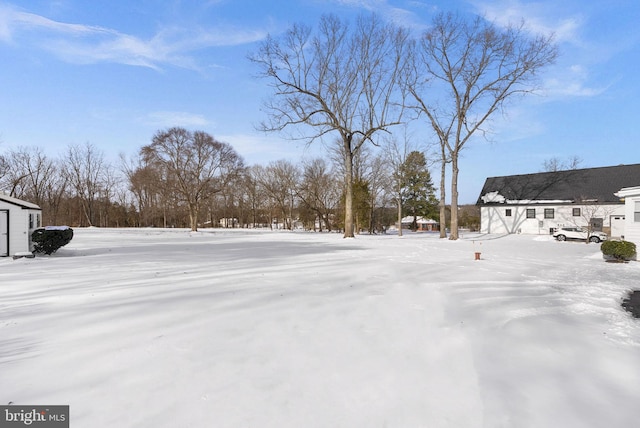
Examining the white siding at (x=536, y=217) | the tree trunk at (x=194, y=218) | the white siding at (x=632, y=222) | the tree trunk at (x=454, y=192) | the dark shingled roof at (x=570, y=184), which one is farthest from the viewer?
the tree trunk at (x=194, y=218)

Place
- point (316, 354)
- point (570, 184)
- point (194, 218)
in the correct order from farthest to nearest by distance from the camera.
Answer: point (194, 218) < point (570, 184) < point (316, 354)

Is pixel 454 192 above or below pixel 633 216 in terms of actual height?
above

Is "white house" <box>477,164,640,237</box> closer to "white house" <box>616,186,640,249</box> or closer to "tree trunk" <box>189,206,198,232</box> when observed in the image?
"white house" <box>616,186,640,249</box>

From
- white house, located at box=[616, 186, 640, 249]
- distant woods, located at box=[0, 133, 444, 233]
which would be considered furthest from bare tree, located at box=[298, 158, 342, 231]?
white house, located at box=[616, 186, 640, 249]

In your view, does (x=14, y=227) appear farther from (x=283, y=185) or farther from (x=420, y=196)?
(x=420, y=196)

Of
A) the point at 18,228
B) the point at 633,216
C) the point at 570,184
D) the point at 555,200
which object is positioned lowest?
the point at 18,228

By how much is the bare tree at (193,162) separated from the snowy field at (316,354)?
111 feet

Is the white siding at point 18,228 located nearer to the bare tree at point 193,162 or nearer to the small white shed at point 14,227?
the small white shed at point 14,227

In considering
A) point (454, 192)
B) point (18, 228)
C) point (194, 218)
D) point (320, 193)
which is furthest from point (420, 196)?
point (18, 228)

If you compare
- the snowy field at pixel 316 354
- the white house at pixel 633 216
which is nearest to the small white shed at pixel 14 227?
the snowy field at pixel 316 354

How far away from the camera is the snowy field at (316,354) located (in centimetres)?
278

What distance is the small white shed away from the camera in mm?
12867

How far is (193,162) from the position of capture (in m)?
39.4

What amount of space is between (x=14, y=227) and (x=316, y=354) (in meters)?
15.3
